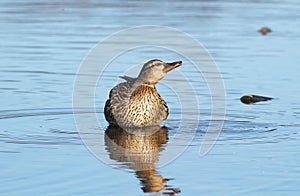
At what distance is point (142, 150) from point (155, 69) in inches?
56.9

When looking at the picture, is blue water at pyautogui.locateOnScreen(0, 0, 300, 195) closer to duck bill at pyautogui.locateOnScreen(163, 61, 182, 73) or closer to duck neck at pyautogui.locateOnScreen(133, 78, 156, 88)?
duck neck at pyautogui.locateOnScreen(133, 78, 156, 88)

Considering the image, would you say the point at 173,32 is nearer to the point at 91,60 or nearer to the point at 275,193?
the point at 91,60

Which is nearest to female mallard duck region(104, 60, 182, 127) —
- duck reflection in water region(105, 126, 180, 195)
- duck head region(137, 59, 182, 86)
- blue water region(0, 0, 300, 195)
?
duck head region(137, 59, 182, 86)

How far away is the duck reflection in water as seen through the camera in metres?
8.19

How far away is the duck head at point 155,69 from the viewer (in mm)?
10742

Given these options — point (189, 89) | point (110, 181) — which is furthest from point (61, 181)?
point (189, 89)

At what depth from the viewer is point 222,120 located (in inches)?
434

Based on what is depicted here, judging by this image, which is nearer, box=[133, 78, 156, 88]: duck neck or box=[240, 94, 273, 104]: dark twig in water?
box=[133, 78, 156, 88]: duck neck

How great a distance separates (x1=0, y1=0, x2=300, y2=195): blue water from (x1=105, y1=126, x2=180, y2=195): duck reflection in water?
0.05 m

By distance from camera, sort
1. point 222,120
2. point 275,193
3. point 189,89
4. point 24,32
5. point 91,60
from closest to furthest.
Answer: point 275,193 < point 222,120 < point 189,89 < point 91,60 < point 24,32

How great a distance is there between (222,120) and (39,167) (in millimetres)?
3067

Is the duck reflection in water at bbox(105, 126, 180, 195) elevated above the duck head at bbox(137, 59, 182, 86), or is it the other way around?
the duck head at bbox(137, 59, 182, 86)

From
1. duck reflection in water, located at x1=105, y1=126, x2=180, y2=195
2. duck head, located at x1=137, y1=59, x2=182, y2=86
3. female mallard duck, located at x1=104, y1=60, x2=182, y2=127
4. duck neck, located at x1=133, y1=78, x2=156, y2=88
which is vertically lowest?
duck reflection in water, located at x1=105, y1=126, x2=180, y2=195

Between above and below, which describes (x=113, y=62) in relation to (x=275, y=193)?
above
